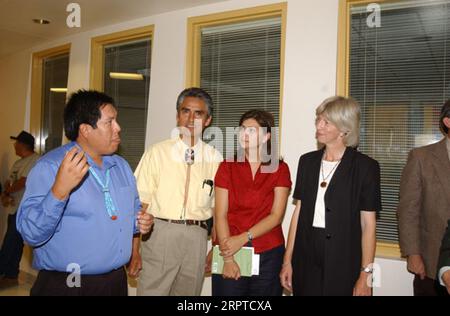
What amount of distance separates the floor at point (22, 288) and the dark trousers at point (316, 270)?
3.70 m

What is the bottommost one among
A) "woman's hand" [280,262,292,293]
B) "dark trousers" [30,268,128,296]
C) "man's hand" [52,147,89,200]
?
"woman's hand" [280,262,292,293]

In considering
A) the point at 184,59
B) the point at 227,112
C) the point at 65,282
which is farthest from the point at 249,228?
the point at 184,59

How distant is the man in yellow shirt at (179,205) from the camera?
7.96 ft

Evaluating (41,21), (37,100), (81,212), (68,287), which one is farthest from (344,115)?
(37,100)

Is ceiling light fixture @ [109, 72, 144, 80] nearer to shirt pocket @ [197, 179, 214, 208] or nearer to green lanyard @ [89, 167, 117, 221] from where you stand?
shirt pocket @ [197, 179, 214, 208]

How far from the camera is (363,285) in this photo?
2.02 m

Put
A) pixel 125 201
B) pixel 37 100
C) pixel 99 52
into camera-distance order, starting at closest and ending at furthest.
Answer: pixel 125 201 → pixel 99 52 → pixel 37 100

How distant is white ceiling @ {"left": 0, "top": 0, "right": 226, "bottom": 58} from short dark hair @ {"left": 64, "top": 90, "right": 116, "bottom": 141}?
2.12 m

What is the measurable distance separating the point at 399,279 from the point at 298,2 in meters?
2.32

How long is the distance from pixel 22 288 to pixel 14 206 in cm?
103

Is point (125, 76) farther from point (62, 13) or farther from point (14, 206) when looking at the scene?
point (14, 206)

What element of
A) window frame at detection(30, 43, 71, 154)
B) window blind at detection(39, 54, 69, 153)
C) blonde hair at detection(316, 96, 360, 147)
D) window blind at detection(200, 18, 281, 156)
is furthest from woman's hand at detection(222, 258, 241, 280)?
window frame at detection(30, 43, 71, 154)

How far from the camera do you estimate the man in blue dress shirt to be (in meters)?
1.53

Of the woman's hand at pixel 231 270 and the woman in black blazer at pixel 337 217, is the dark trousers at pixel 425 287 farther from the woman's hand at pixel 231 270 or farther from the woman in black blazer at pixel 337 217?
the woman's hand at pixel 231 270
